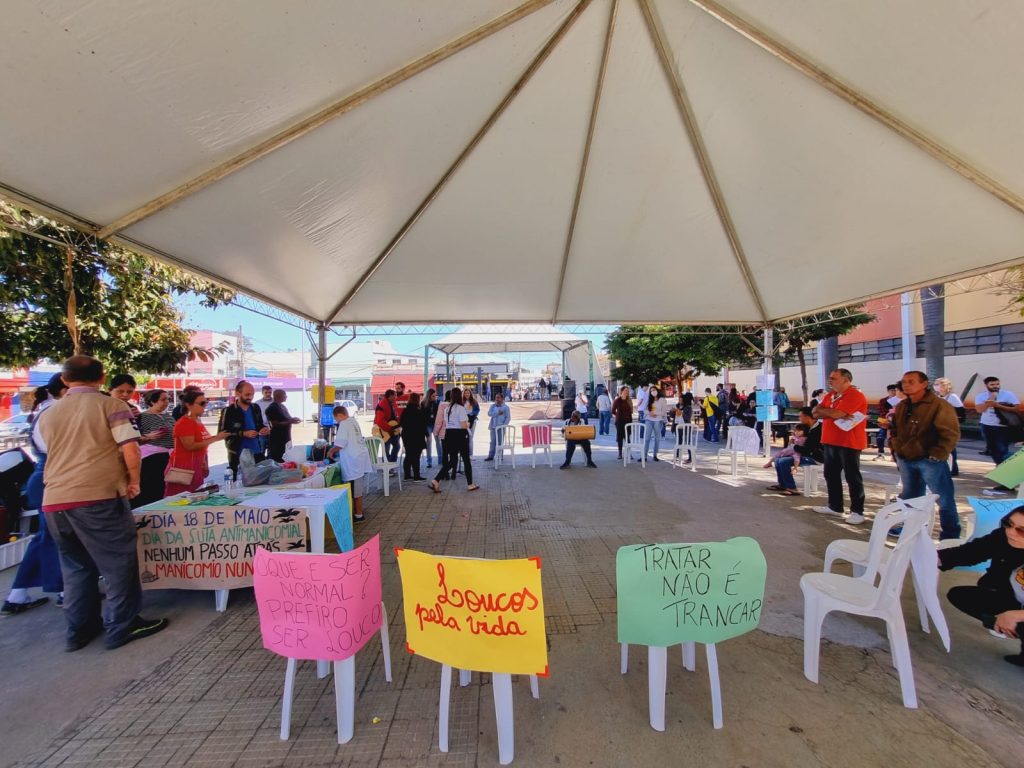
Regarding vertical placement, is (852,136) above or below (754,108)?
below

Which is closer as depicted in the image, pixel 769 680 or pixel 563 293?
pixel 769 680

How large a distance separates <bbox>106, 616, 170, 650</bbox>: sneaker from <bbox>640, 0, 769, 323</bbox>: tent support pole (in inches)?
224

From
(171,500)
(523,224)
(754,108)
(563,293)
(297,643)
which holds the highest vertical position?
(754,108)

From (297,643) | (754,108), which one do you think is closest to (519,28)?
(754,108)

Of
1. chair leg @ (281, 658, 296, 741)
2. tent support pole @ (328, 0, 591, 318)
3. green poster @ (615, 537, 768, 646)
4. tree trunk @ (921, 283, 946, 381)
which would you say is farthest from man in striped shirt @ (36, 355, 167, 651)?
tree trunk @ (921, 283, 946, 381)

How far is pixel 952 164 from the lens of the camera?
3.85 metres

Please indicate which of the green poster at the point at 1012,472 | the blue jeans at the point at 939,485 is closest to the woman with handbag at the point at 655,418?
the blue jeans at the point at 939,485

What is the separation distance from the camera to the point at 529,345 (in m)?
19.7

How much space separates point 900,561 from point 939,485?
301cm

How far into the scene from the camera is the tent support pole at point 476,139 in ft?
10.9

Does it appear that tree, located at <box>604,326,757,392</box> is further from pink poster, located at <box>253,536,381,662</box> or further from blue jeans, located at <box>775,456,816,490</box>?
pink poster, located at <box>253,536,381,662</box>

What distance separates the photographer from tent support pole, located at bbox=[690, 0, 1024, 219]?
3.12m

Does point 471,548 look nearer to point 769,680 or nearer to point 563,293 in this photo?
point 769,680

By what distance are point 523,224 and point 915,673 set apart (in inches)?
211
